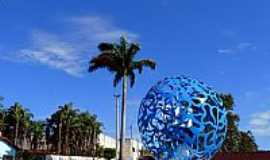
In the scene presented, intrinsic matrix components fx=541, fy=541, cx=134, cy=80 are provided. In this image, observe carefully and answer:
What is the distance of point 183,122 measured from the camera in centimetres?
1920

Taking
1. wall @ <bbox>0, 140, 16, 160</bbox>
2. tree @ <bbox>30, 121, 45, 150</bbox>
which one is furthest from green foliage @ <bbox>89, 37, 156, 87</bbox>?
tree @ <bbox>30, 121, 45, 150</bbox>

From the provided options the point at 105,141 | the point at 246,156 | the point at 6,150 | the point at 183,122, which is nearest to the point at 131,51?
the point at 246,156

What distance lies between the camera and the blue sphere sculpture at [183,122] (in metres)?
19.2

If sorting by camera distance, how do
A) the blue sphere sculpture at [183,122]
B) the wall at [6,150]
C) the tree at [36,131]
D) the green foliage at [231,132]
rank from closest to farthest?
the blue sphere sculpture at [183,122] < the wall at [6,150] < the green foliage at [231,132] < the tree at [36,131]

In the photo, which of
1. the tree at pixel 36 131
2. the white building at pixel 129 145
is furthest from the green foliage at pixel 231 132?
the tree at pixel 36 131

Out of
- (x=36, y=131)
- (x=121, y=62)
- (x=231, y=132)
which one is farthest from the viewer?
(x=36, y=131)

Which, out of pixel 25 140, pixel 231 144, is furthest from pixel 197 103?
pixel 25 140

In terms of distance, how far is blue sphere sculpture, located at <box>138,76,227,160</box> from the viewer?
755 inches

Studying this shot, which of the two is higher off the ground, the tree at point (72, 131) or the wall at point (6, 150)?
the tree at point (72, 131)

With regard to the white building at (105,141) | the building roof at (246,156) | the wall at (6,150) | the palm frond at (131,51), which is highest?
the palm frond at (131,51)

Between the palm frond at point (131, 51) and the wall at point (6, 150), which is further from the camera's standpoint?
the wall at point (6, 150)

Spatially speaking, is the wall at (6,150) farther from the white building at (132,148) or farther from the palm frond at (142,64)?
the white building at (132,148)

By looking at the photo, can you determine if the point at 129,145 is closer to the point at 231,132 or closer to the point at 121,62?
the point at 231,132

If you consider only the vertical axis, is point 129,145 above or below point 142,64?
below
